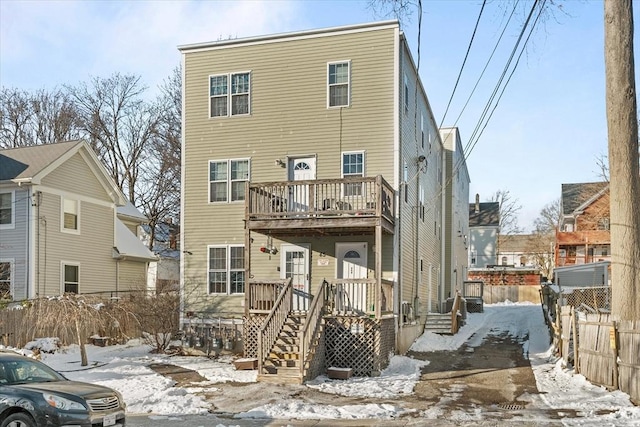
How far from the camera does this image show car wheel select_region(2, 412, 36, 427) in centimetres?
857

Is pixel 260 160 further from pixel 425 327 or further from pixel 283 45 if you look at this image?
pixel 425 327

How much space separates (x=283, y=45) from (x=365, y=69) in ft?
9.46

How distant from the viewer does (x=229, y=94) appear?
2078cm

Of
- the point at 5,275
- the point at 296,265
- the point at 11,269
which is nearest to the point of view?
the point at 296,265

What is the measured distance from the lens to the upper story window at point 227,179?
20469 mm

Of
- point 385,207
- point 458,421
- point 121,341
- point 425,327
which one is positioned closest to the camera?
point 458,421

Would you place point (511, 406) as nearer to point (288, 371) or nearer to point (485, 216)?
point (288, 371)

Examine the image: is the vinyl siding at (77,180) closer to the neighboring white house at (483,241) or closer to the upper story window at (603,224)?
the upper story window at (603,224)

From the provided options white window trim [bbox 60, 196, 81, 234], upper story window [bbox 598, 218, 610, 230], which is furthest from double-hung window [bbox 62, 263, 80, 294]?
upper story window [bbox 598, 218, 610, 230]

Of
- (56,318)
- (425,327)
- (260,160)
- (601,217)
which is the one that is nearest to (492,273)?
(601,217)

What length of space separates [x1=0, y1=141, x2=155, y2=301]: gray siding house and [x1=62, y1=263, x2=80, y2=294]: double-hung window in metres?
0.04

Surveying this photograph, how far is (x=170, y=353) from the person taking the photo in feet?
63.7

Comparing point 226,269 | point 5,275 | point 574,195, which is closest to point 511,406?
point 226,269

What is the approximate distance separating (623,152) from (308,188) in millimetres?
8573
